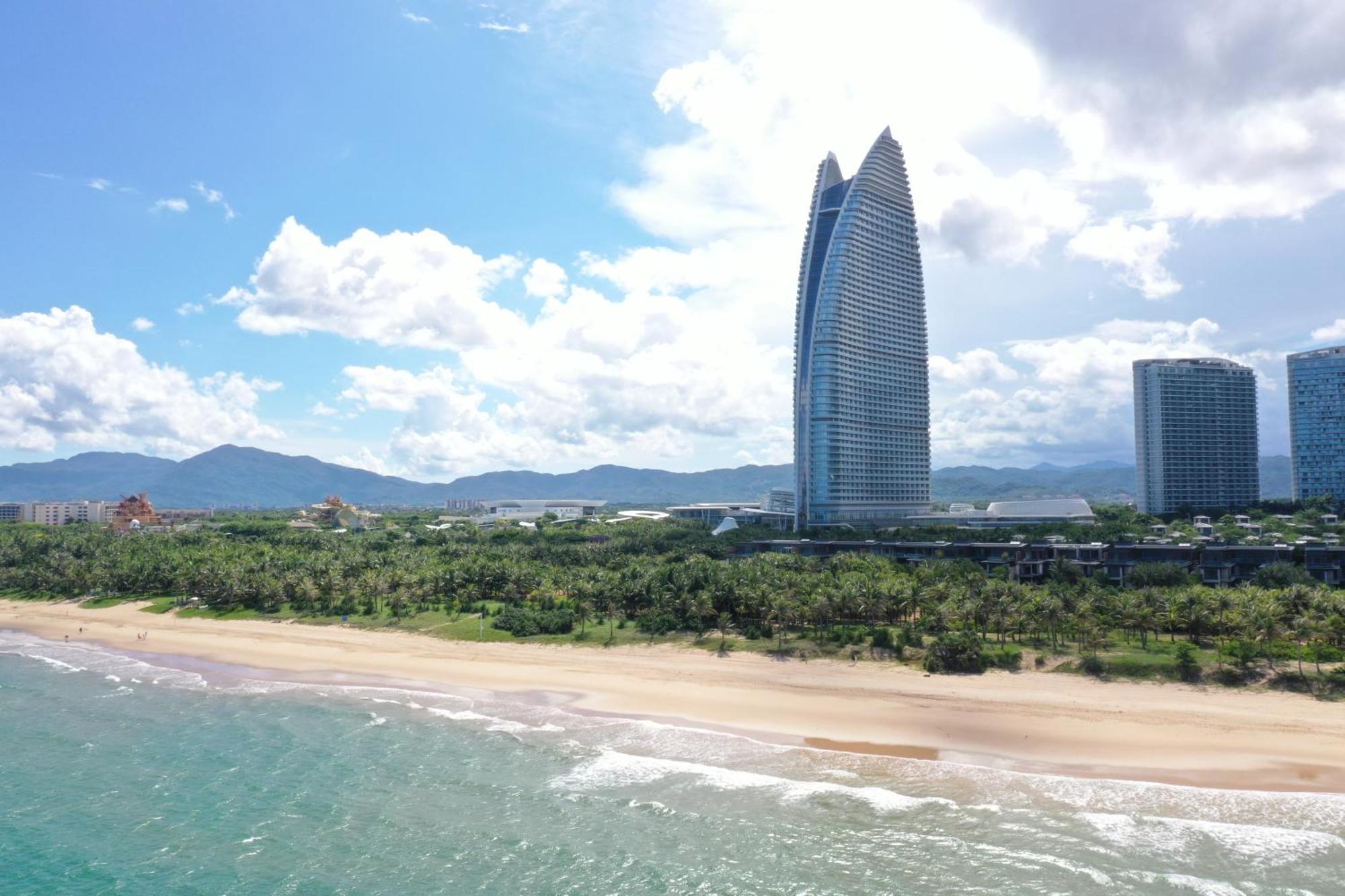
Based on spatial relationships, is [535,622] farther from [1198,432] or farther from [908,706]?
[1198,432]

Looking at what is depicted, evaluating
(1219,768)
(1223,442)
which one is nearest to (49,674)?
(1219,768)

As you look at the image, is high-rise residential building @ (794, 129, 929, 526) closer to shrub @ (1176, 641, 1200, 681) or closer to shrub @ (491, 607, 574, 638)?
shrub @ (491, 607, 574, 638)

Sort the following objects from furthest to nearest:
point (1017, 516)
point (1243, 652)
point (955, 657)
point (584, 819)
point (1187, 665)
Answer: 1. point (1017, 516)
2. point (955, 657)
3. point (1187, 665)
4. point (1243, 652)
5. point (584, 819)

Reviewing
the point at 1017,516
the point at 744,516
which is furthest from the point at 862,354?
the point at 744,516

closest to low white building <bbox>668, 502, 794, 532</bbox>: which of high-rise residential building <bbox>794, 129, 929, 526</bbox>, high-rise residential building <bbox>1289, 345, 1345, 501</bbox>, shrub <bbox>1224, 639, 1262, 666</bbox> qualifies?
high-rise residential building <bbox>794, 129, 929, 526</bbox>

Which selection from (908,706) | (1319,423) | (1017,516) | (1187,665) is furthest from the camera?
(1319,423)

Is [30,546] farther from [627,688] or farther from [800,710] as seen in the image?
[800,710]

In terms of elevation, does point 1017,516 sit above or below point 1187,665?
above
